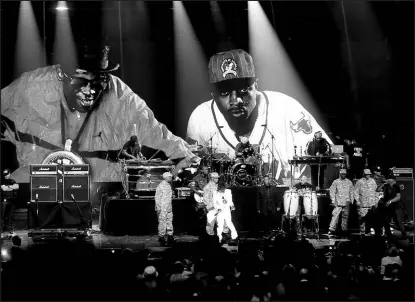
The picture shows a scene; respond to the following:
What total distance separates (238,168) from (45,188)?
506 centimetres

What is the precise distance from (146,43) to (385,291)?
15.9 m

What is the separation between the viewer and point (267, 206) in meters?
19.1

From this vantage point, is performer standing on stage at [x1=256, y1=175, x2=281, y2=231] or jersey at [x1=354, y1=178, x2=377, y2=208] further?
performer standing on stage at [x1=256, y1=175, x2=281, y2=231]

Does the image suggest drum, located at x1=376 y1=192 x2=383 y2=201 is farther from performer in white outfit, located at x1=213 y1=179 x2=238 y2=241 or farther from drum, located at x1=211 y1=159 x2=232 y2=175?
performer in white outfit, located at x1=213 y1=179 x2=238 y2=241

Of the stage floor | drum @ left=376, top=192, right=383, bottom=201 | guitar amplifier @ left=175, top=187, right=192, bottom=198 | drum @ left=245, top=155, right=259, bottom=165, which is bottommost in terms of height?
the stage floor

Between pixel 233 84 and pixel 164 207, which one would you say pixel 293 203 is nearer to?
pixel 164 207

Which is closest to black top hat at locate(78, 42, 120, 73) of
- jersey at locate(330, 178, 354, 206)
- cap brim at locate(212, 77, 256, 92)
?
cap brim at locate(212, 77, 256, 92)

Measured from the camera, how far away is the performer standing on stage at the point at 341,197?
18.6m

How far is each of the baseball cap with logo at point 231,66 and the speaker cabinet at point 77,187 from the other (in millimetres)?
6559

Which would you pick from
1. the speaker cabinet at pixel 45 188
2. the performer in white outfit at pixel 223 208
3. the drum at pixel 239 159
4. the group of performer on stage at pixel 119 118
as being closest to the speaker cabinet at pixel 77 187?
the speaker cabinet at pixel 45 188

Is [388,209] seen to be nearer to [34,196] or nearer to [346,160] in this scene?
[346,160]

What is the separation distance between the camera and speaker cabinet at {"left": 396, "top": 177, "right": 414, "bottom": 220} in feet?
68.6

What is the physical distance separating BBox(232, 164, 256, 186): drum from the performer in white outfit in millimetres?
1749

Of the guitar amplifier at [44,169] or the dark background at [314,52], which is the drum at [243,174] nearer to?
the dark background at [314,52]
